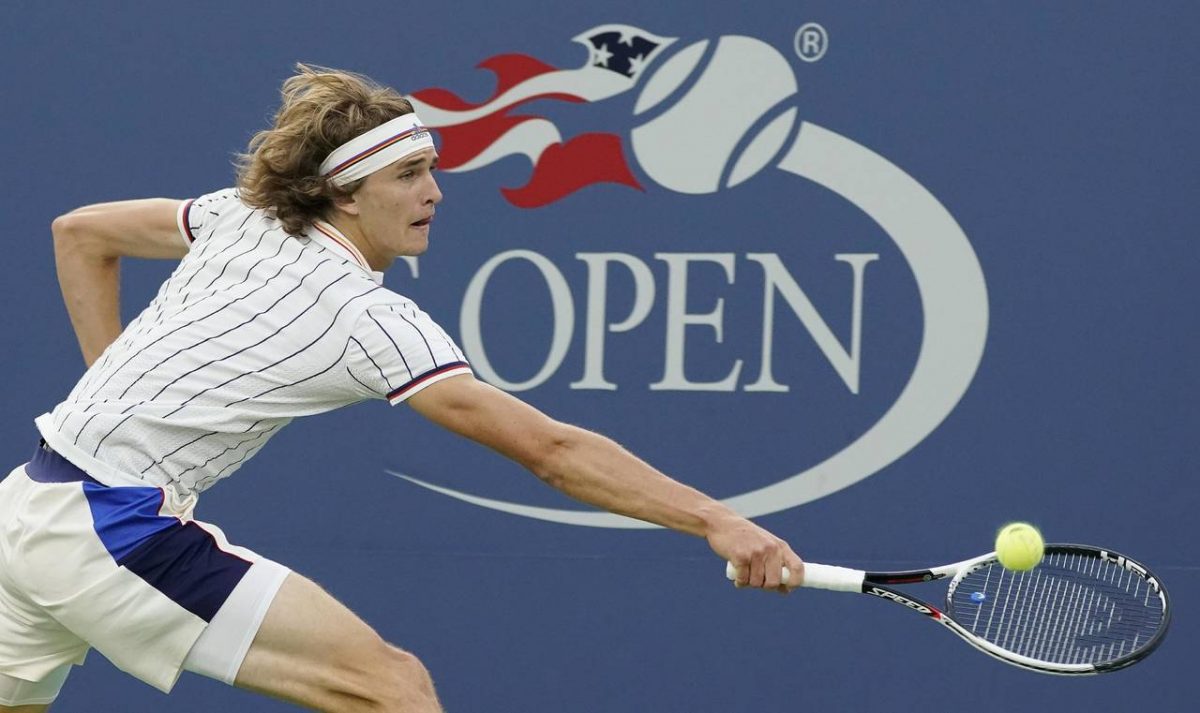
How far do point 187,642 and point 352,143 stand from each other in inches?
35.7

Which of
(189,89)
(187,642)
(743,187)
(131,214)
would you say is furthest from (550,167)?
(187,642)

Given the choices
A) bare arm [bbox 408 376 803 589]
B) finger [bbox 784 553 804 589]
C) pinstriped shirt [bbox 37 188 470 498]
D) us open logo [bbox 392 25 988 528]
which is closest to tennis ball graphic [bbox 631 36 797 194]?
us open logo [bbox 392 25 988 528]

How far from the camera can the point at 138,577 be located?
123 inches

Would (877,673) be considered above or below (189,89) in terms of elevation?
below

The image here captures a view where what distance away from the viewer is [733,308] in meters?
4.54

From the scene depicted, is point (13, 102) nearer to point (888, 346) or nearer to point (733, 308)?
point (733, 308)

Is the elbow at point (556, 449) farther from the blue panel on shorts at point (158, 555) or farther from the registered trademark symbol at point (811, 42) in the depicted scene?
the registered trademark symbol at point (811, 42)

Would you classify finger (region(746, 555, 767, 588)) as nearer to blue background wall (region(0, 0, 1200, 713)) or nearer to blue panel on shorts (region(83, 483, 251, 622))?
blue panel on shorts (region(83, 483, 251, 622))

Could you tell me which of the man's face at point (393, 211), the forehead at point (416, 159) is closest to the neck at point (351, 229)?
the man's face at point (393, 211)

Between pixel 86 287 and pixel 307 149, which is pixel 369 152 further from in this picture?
pixel 86 287

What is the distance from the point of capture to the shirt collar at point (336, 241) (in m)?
3.27

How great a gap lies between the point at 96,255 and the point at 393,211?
0.70m

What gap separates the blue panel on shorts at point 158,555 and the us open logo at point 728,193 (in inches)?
61.6

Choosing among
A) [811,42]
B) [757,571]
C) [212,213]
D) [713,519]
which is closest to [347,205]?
[212,213]
